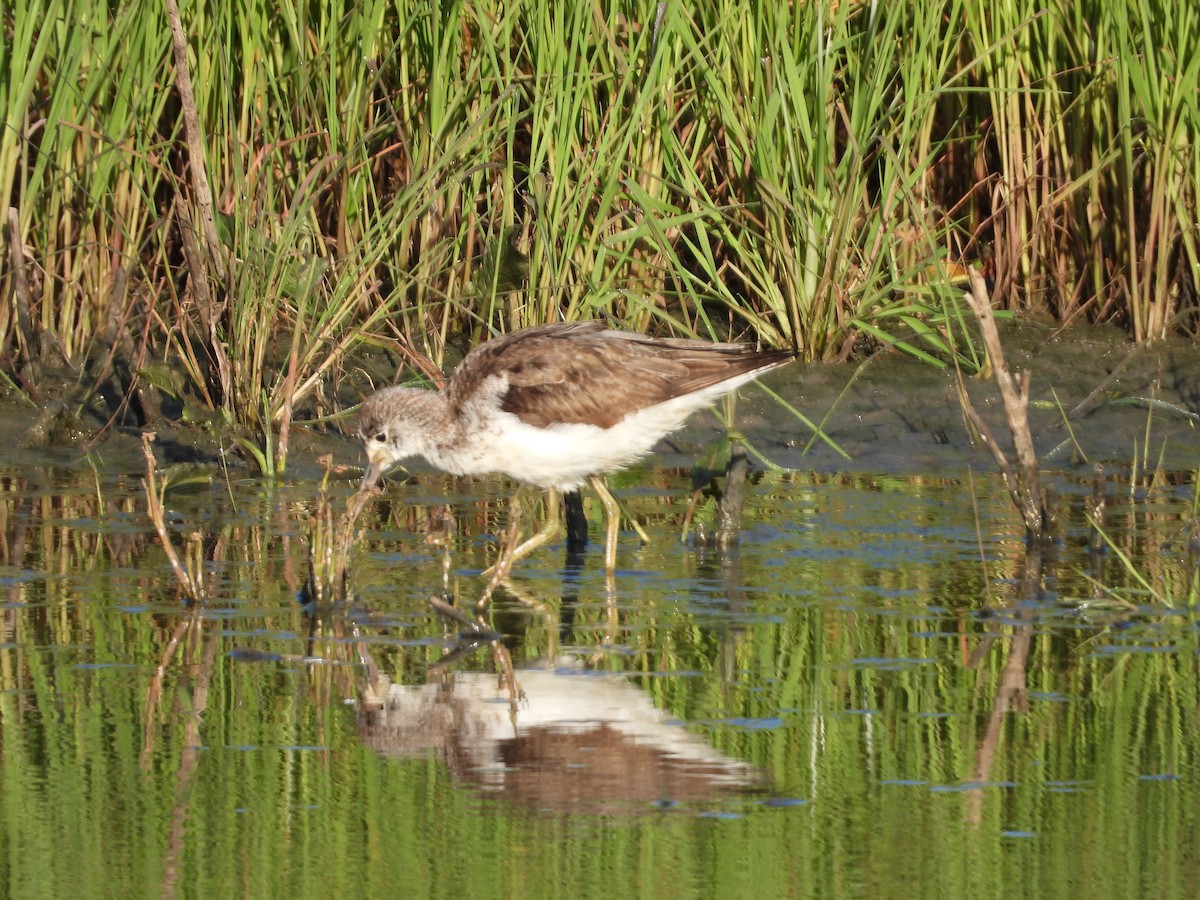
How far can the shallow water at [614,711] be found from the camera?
388 centimetres

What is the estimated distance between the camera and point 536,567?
6.83 m

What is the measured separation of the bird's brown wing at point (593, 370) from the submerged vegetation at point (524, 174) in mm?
1160

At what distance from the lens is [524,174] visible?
30.8 feet

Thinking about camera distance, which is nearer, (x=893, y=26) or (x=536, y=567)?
(x=536, y=567)

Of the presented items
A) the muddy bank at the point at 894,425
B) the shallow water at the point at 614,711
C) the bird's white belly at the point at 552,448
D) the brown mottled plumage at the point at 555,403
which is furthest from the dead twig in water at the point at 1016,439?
the muddy bank at the point at 894,425

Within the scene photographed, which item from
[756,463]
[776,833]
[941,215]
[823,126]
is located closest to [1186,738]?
[776,833]

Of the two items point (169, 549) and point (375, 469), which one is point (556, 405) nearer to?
point (375, 469)

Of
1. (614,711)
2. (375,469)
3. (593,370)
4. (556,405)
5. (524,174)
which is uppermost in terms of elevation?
(524,174)

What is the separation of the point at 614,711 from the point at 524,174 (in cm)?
492

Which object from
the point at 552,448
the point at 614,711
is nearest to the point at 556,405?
the point at 552,448

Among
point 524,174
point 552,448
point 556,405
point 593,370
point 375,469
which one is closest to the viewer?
point 552,448

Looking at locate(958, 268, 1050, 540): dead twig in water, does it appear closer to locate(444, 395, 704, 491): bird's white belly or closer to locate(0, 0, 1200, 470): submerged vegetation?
locate(444, 395, 704, 491): bird's white belly

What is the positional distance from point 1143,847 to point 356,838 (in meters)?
1.60

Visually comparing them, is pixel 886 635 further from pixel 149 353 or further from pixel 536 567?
pixel 149 353
